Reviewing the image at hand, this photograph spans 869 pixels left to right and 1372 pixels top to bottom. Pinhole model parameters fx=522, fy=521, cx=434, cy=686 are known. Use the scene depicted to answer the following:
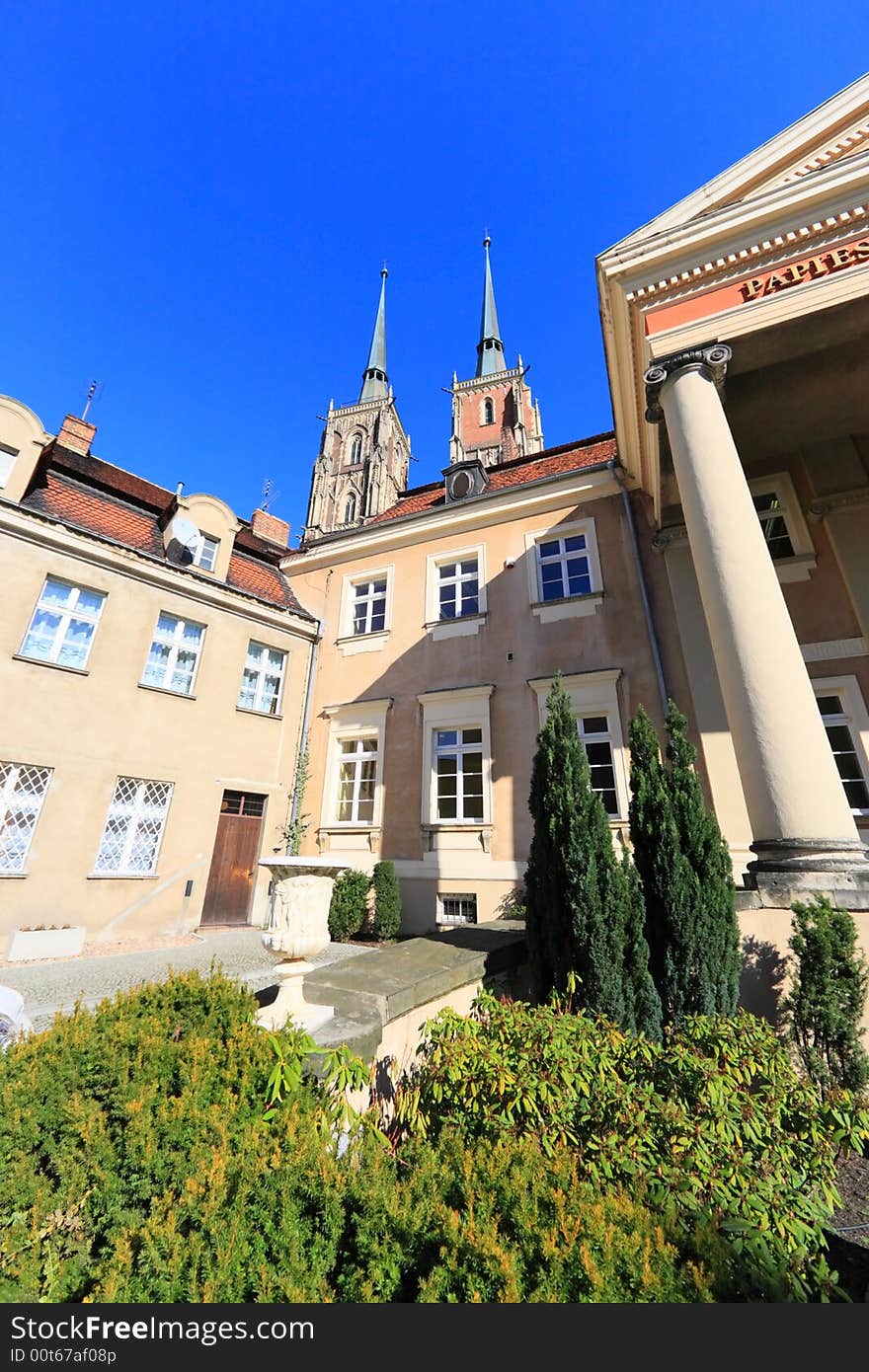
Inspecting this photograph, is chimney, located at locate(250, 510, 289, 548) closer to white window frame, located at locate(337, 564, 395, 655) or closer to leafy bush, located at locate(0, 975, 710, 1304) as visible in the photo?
white window frame, located at locate(337, 564, 395, 655)

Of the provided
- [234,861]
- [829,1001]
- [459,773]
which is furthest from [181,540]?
[829,1001]

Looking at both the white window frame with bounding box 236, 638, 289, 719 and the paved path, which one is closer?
the paved path

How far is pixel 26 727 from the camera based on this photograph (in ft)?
29.9

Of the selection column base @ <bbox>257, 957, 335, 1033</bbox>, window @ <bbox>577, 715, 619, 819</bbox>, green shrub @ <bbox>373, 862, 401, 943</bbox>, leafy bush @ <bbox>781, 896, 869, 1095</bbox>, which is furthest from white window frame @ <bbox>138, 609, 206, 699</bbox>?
leafy bush @ <bbox>781, 896, 869, 1095</bbox>

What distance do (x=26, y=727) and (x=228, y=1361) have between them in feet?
33.5

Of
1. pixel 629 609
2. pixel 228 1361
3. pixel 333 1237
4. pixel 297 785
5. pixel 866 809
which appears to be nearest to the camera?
pixel 228 1361

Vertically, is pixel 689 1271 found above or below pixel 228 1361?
above

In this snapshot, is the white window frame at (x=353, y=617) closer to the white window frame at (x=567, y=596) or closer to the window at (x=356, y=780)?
the window at (x=356, y=780)

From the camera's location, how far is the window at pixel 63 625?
9664 millimetres

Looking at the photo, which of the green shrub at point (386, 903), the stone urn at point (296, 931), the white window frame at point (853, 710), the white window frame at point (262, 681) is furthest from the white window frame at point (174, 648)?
the white window frame at point (853, 710)

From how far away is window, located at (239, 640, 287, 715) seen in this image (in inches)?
488

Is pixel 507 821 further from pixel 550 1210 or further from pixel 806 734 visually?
pixel 550 1210

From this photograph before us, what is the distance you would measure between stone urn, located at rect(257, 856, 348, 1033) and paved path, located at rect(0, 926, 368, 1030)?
2.09m

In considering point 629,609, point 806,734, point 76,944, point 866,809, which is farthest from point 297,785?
point 866,809
